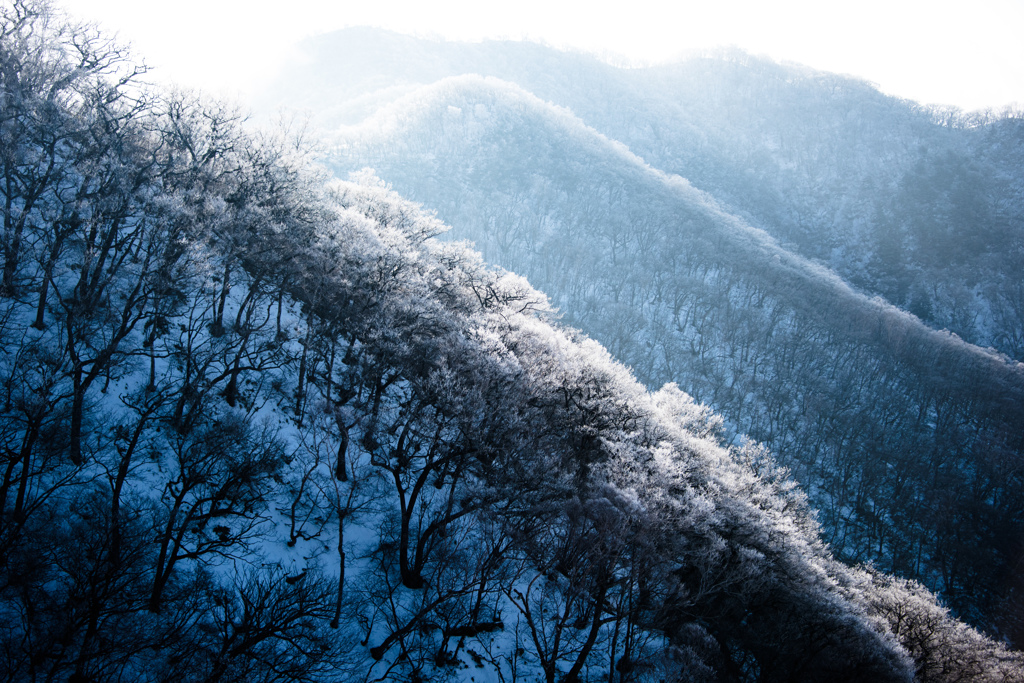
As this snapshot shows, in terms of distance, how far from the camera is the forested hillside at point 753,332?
279 feet

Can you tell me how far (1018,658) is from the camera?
38.6 metres

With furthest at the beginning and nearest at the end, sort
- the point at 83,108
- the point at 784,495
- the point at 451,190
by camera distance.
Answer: the point at 451,190
the point at 784,495
the point at 83,108

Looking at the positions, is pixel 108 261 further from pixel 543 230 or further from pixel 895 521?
pixel 543 230

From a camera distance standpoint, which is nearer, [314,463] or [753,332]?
[314,463]

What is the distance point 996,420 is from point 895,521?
49.8 meters

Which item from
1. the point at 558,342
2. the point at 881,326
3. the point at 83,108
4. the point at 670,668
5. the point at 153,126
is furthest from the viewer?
the point at 881,326

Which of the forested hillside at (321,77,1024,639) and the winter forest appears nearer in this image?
the winter forest

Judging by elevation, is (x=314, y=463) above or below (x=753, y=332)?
above

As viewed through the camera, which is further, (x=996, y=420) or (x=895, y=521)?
(x=996, y=420)

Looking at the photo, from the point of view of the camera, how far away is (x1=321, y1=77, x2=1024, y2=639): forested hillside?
279 ft

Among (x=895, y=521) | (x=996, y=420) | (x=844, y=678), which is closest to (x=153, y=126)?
(x=844, y=678)

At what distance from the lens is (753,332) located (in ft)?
412

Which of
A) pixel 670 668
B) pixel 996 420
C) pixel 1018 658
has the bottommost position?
pixel 996 420

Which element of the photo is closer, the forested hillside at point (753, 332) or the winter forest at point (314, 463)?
the winter forest at point (314, 463)
